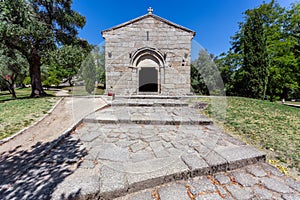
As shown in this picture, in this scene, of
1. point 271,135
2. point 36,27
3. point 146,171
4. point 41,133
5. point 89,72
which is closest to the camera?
point 146,171

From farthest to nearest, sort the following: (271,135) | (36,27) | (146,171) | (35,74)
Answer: (35,74), (36,27), (271,135), (146,171)

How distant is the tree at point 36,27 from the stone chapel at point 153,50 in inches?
122

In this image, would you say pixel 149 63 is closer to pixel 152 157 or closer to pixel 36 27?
pixel 36 27

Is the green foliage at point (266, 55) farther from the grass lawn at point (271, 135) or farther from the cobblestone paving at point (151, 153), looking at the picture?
the cobblestone paving at point (151, 153)

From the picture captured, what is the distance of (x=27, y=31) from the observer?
668 centimetres

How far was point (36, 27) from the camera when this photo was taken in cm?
712

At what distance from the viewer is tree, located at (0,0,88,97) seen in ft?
21.7

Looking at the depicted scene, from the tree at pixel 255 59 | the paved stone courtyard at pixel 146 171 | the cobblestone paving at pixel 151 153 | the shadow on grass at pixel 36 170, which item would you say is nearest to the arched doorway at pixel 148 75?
the cobblestone paving at pixel 151 153

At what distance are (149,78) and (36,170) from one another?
24.6ft

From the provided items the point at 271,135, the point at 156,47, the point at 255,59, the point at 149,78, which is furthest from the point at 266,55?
the point at 271,135

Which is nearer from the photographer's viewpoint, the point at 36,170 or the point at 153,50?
the point at 36,170

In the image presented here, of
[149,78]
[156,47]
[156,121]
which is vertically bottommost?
[156,121]

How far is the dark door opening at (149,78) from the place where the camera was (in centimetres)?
853

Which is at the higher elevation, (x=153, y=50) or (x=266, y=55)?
(x=266, y=55)
